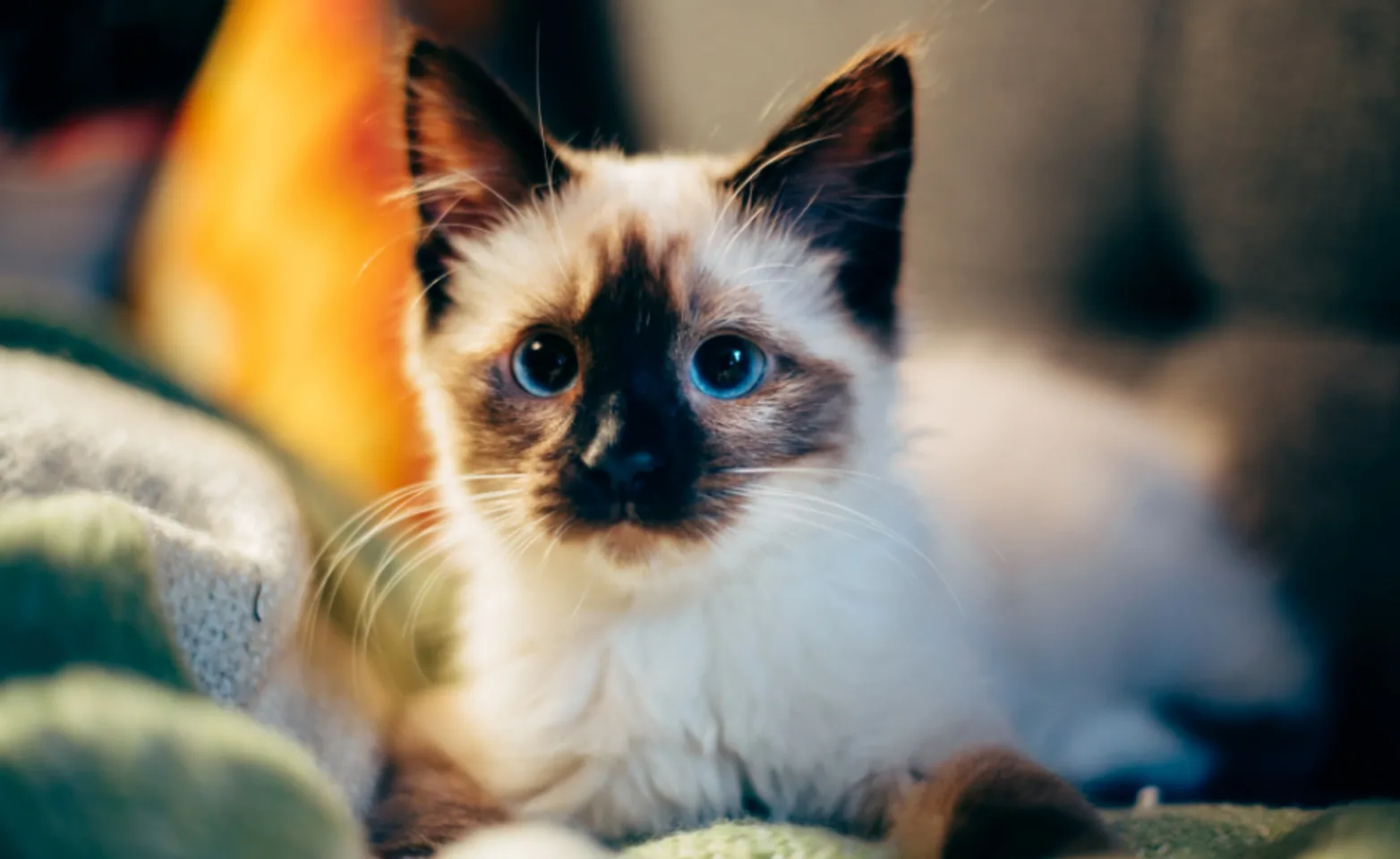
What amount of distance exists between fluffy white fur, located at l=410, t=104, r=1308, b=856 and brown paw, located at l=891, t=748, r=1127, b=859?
0.05m

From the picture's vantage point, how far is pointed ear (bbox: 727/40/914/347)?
934 mm

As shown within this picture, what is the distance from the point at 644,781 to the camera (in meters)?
0.94

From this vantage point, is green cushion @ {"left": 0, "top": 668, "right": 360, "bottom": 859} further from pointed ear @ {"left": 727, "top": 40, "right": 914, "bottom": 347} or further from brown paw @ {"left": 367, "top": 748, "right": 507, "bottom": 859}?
pointed ear @ {"left": 727, "top": 40, "right": 914, "bottom": 347}

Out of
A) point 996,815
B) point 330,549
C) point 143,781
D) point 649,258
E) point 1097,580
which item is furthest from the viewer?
point 1097,580

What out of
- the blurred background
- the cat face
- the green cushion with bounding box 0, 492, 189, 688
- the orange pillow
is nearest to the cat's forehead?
the cat face

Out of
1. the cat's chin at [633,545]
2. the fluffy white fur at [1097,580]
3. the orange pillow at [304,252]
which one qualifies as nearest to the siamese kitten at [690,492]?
the cat's chin at [633,545]

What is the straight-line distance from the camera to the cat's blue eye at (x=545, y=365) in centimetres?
96

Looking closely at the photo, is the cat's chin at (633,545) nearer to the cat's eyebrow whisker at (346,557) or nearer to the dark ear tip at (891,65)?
the cat's eyebrow whisker at (346,557)

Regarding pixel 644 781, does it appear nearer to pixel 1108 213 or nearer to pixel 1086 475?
pixel 1086 475

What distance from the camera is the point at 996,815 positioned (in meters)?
0.76

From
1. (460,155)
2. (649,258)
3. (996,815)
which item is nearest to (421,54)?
(460,155)

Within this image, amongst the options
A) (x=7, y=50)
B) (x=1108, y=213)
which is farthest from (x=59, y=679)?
(x=7, y=50)

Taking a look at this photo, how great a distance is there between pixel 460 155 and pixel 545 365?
248 mm

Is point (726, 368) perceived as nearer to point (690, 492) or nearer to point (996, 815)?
point (690, 492)
